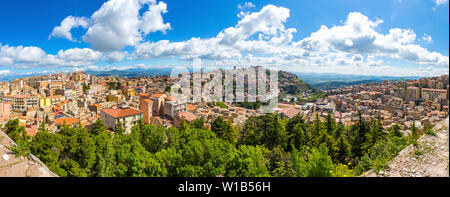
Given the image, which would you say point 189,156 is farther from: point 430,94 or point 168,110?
point 430,94

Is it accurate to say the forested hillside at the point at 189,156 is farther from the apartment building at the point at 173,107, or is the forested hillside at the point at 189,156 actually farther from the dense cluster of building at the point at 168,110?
the apartment building at the point at 173,107

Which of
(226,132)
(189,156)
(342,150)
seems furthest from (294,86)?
(189,156)

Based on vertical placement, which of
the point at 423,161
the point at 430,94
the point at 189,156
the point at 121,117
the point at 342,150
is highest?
the point at 430,94

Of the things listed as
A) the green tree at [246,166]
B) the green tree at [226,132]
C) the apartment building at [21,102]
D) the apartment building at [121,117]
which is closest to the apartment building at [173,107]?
the apartment building at [121,117]

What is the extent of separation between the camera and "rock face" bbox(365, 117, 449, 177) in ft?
11.8

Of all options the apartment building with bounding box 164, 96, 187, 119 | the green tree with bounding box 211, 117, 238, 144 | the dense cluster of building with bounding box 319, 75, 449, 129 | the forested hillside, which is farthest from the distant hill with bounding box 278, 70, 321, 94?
the forested hillside

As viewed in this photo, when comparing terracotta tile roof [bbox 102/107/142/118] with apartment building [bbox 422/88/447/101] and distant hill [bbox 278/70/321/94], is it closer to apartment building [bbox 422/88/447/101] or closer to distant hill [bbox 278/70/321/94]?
apartment building [bbox 422/88/447/101]

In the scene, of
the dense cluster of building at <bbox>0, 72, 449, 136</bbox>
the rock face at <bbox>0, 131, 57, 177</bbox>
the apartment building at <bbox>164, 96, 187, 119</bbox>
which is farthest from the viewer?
the apartment building at <bbox>164, 96, 187, 119</bbox>

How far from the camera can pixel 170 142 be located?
7777mm

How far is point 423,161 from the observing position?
4016 millimetres

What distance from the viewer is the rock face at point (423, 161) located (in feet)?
11.8

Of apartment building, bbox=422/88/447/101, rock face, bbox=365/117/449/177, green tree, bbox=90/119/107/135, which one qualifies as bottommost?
green tree, bbox=90/119/107/135

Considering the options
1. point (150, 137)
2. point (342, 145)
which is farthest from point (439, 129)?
point (150, 137)

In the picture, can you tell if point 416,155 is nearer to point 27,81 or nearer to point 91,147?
point 91,147
